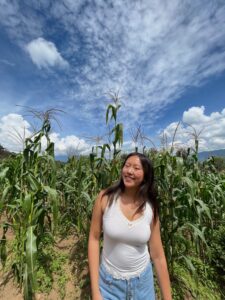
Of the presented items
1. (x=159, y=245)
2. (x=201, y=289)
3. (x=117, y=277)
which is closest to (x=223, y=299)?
(x=201, y=289)

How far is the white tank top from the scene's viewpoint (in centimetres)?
171

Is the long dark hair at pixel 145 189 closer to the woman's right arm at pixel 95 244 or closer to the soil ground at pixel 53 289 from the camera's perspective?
the woman's right arm at pixel 95 244

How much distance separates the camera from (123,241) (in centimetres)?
173

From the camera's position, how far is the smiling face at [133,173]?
1.84 meters

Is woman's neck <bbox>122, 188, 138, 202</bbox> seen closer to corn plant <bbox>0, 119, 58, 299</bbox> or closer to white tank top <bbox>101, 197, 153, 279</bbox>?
white tank top <bbox>101, 197, 153, 279</bbox>

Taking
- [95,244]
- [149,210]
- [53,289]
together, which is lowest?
[53,289]

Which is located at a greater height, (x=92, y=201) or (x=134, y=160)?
(x=134, y=160)

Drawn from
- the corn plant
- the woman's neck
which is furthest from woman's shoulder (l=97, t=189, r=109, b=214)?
the corn plant

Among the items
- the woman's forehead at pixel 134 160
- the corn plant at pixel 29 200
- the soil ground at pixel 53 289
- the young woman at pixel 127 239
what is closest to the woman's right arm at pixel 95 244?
the young woman at pixel 127 239

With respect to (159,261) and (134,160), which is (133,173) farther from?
(159,261)

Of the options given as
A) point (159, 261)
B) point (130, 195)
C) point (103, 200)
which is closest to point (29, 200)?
point (103, 200)

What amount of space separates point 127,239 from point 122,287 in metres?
0.33

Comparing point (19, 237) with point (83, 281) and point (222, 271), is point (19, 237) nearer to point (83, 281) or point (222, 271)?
point (83, 281)

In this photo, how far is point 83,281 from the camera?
316 centimetres
